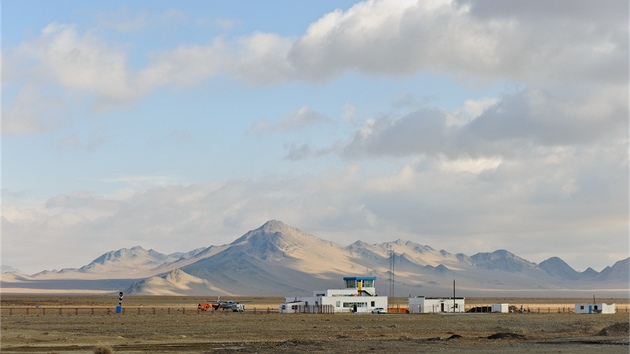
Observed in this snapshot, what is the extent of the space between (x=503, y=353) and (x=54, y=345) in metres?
28.9

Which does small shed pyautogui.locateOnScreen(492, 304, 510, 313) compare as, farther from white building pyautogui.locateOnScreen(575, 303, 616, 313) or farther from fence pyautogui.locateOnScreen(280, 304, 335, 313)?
fence pyautogui.locateOnScreen(280, 304, 335, 313)

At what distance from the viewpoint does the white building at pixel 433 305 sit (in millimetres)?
129500

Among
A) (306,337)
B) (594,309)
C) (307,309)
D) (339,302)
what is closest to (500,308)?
(594,309)

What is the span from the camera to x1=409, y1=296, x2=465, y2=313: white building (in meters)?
130

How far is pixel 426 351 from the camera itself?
53.1m

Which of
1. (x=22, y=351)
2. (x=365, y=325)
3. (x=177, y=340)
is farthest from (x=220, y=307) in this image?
(x=22, y=351)

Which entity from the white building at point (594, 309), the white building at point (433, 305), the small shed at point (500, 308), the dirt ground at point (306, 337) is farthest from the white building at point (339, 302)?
the white building at point (594, 309)

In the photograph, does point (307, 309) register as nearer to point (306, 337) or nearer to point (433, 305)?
point (433, 305)

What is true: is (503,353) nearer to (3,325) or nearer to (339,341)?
(339,341)

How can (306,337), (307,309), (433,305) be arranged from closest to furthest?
(306,337) → (307,309) → (433,305)

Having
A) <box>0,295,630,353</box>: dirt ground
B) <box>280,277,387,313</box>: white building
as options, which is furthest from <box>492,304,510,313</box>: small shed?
<box>0,295,630,353</box>: dirt ground

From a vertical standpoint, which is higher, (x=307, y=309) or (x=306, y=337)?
(x=307, y=309)

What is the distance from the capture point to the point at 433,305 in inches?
5172

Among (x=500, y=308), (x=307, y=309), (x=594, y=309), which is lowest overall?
(x=307, y=309)
